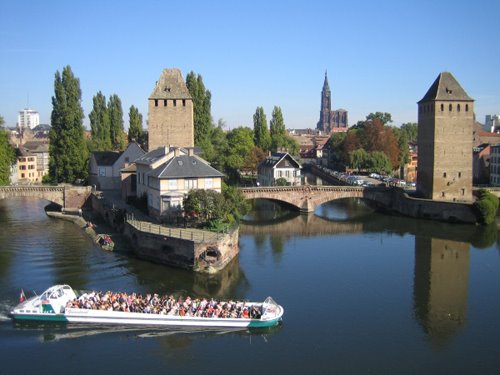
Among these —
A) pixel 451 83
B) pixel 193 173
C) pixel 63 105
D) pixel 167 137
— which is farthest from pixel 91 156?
pixel 451 83

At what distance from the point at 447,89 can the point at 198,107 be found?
3472cm

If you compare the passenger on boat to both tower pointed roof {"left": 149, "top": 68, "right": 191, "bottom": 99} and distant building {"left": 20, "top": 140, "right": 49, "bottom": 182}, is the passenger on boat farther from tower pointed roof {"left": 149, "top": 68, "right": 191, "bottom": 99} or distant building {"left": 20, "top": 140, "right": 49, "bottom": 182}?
distant building {"left": 20, "top": 140, "right": 49, "bottom": 182}

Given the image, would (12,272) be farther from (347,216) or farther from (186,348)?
(347,216)

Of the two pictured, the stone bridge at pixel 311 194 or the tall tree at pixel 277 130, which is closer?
the stone bridge at pixel 311 194

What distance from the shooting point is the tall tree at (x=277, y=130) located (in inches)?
4144

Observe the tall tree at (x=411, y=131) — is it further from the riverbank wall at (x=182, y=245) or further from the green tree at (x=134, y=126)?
the riverbank wall at (x=182, y=245)

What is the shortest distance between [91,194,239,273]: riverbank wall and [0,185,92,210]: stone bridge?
1898 centimetres

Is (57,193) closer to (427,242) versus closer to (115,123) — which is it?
(115,123)

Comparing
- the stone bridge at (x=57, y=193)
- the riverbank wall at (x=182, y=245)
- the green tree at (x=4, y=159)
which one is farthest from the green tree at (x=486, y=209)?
the green tree at (x=4, y=159)

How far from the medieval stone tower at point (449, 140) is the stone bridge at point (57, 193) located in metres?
42.0

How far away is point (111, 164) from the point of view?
232ft

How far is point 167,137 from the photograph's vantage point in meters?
67.2

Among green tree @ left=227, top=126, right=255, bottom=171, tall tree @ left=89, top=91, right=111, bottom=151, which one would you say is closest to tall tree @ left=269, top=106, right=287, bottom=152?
green tree @ left=227, top=126, right=255, bottom=171

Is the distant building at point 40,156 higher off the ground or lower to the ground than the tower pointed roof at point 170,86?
lower
